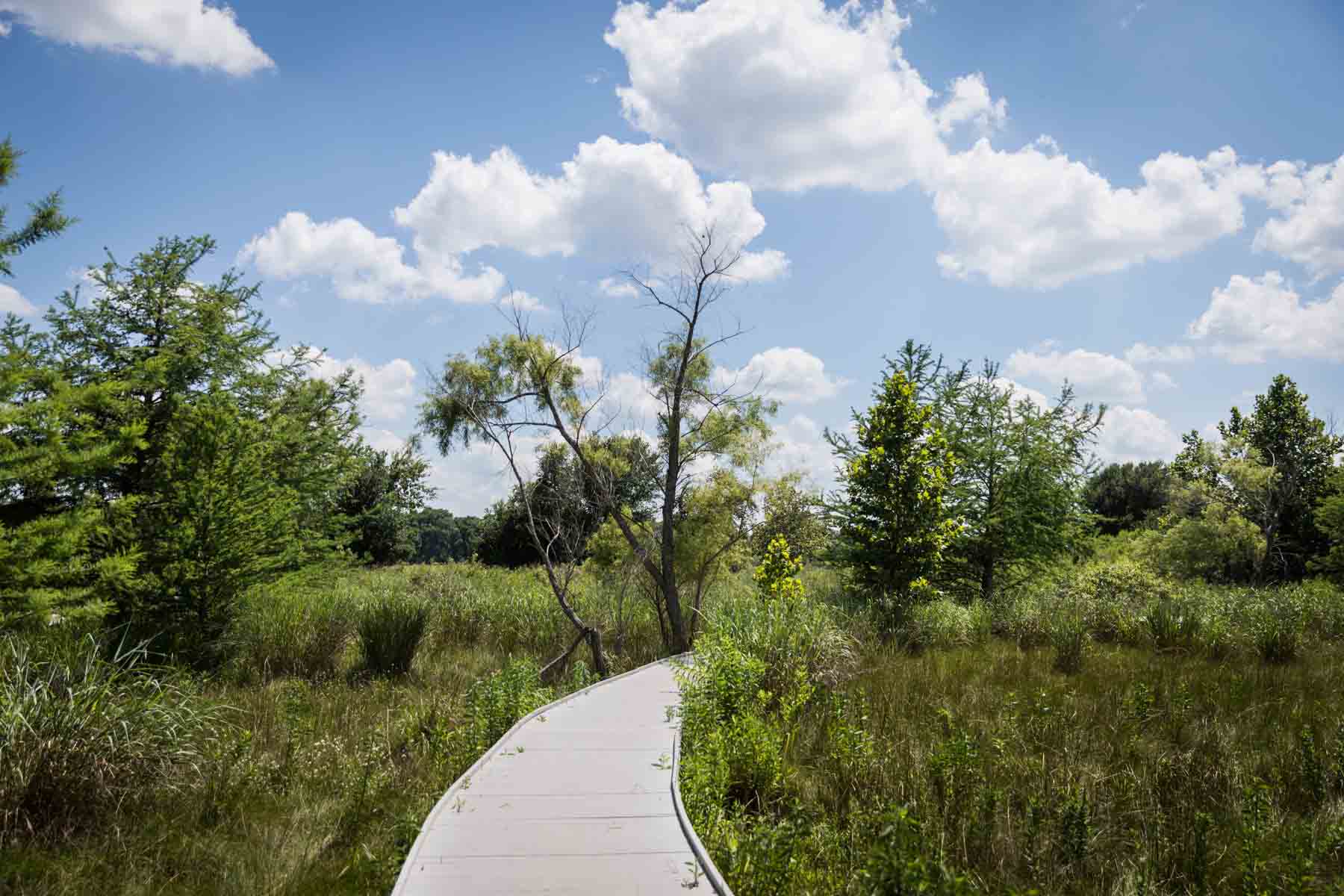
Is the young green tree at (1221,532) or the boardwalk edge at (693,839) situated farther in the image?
the young green tree at (1221,532)

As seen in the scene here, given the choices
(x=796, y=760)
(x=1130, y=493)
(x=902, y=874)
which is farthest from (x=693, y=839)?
(x=1130, y=493)

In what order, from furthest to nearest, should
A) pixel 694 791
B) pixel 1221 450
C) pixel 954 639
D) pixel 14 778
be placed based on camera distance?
pixel 1221 450, pixel 954 639, pixel 694 791, pixel 14 778

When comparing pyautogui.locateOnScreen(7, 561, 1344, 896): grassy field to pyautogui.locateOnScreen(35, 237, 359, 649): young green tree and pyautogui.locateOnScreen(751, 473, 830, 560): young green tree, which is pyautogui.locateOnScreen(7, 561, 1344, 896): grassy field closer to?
pyautogui.locateOnScreen(35, 237, 359, 649): young green tree

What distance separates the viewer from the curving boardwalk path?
375 cm

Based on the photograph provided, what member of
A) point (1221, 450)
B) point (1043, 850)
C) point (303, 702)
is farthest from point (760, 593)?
point (1221, 450)

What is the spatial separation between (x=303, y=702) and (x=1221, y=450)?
3116 cm

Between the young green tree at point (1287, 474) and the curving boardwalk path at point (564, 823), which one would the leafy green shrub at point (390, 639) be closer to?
the curving boardwalk path at point (564, 823)

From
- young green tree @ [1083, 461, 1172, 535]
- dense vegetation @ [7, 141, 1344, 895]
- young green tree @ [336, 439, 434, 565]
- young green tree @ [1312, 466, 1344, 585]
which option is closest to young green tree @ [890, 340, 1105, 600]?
dense vegetation @ [7, 141, 1344, 895]

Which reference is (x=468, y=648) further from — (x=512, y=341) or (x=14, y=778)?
(x=14, y=778)

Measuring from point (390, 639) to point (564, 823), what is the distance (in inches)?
255

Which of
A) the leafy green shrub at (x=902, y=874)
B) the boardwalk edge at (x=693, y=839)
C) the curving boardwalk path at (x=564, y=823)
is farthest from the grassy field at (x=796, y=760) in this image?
the curving boardwalk path at (x=564, y=823)

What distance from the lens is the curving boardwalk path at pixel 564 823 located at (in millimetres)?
3746

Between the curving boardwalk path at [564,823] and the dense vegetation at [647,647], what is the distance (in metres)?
0.29

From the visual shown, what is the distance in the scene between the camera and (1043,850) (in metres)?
4.34
